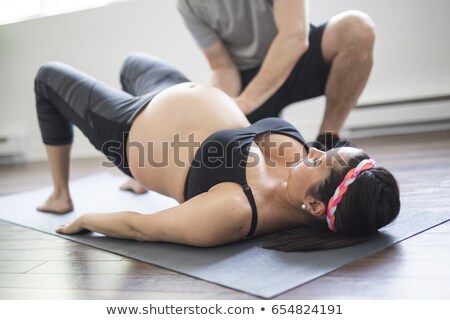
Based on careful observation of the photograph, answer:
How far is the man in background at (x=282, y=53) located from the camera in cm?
212

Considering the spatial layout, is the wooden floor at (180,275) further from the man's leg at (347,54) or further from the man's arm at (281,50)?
the man's arm at (281,50)

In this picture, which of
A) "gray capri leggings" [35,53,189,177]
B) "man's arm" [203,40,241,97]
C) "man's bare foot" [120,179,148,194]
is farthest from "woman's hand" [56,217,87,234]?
"man's arm" [203,40,241,97]

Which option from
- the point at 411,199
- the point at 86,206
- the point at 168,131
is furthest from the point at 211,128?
the point at 86,206

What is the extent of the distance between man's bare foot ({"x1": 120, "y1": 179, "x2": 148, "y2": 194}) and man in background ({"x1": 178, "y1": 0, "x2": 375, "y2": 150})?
54cm

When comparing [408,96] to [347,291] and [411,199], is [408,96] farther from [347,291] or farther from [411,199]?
[347,291]

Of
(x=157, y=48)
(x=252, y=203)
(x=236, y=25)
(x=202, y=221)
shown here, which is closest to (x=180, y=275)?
(x=202, y=221)

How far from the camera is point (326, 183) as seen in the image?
147 centimetres

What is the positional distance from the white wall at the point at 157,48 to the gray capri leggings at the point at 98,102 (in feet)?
4.42

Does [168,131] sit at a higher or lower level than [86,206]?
higher

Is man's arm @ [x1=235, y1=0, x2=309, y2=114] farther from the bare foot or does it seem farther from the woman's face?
the bare foot

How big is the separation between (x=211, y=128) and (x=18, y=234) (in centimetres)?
81

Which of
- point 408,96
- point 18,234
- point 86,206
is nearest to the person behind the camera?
point 18,234

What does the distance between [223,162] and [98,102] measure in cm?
60

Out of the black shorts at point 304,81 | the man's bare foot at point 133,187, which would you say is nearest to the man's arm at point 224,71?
the black shorts at point 304,81
